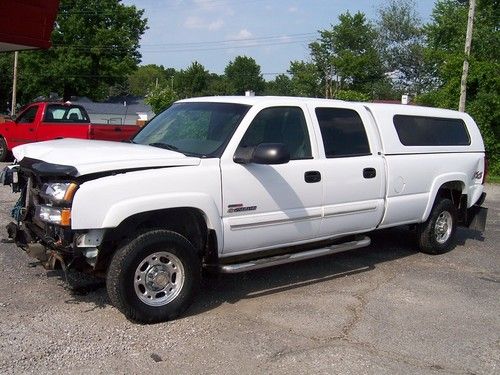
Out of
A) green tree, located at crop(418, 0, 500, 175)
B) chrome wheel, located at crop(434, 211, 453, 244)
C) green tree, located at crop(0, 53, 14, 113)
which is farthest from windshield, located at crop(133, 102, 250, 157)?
green tree, located at crop(0, 53, 14, 113)

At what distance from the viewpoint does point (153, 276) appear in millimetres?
4766

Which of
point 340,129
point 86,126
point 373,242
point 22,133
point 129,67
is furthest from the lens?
point 129,67

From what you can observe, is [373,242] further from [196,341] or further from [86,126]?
[86,126]

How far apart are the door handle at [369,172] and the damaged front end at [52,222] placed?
296 cm

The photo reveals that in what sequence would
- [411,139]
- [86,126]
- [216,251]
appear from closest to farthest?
[216,251] → [411,139] → [86,126]

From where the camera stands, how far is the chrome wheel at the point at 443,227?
7.62m

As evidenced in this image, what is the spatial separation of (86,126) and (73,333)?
9.69m

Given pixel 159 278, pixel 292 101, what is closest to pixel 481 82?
pixel 292 101

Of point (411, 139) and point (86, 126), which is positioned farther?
point (86, 126)

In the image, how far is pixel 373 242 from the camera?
821 cm

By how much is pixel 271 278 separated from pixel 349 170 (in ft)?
4.63

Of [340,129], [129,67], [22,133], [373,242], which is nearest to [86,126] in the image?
[22,133]

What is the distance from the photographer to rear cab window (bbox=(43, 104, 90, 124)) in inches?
612

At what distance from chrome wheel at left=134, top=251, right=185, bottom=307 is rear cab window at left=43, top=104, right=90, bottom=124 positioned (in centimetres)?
1152
